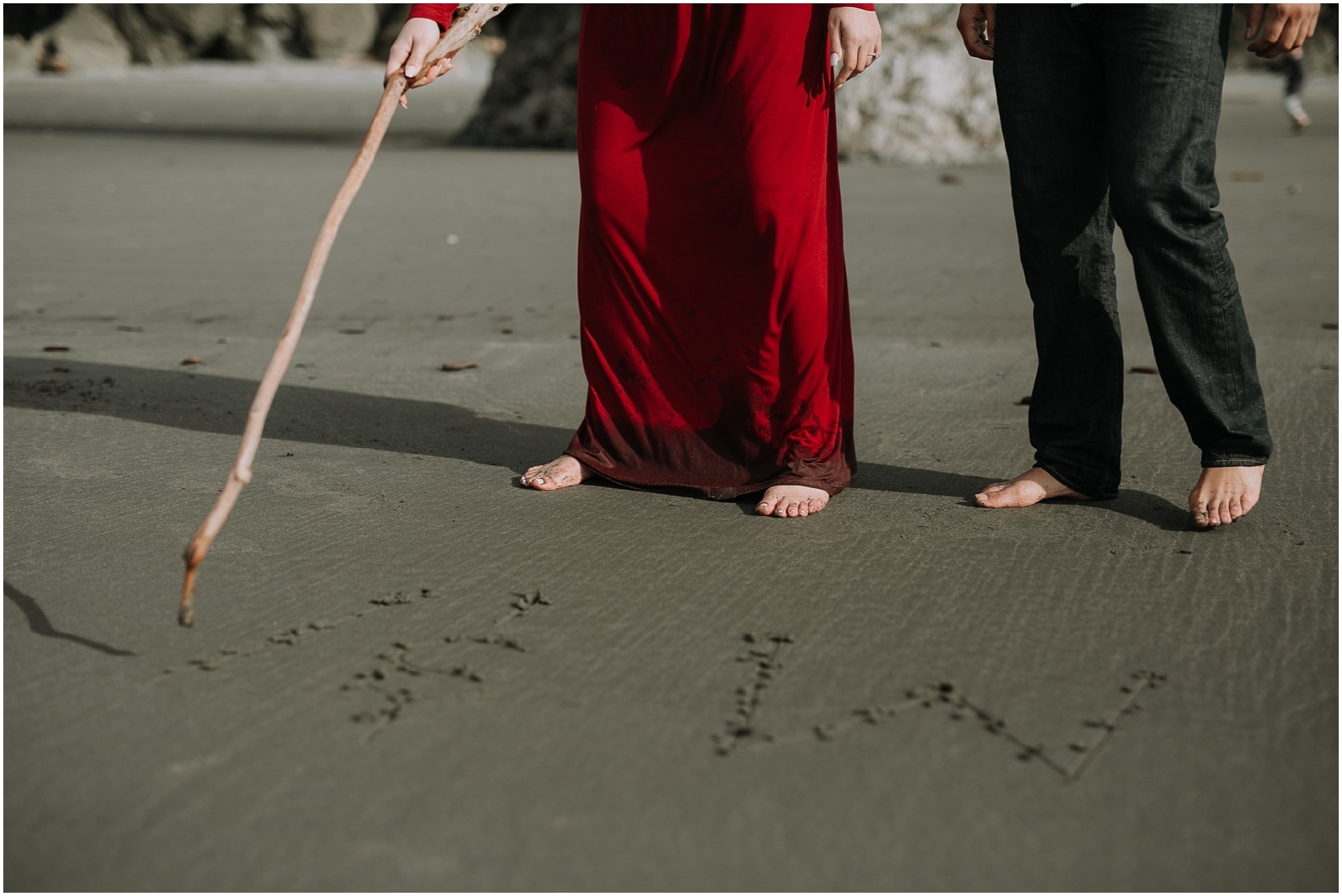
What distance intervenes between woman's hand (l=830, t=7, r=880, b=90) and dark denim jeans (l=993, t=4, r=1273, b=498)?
271 mm

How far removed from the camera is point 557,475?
3.17m

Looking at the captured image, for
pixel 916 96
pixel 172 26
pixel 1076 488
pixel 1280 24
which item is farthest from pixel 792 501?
pixel 172 26

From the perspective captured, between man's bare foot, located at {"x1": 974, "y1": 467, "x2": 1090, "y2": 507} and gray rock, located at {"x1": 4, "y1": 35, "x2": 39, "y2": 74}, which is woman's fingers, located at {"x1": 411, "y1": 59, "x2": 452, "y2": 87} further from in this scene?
gray rock, located at {"x1": 4, "y1": 35, "x2": 39, "y2": 74}

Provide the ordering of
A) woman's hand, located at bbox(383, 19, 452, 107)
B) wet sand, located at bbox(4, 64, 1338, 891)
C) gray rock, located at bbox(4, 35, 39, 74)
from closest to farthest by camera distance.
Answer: wet sand, located at bbox(4, 64, 1338, 891) < woman's hand, located at bbox(383, 19, 452, 107) < gray rock, located at bbox(4, 35, 39, 74)

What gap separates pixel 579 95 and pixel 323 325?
2.42 m

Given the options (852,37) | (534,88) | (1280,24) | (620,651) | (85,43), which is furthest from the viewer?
(85,43)

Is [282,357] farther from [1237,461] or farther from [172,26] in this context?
[172,26]

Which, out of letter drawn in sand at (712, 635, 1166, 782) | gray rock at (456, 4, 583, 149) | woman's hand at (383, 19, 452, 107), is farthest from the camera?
gray rock at (456, 4, 583, 149)

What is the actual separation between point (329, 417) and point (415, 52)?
1434 millimetres

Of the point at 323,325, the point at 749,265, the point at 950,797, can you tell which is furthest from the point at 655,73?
the point at 323,325

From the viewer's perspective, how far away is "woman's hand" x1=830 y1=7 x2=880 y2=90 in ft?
9.30

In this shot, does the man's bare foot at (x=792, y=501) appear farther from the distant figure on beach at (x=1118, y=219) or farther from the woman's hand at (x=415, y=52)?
the woman's hand at (x=415, y=52)

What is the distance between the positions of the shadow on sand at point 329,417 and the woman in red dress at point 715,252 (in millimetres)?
194

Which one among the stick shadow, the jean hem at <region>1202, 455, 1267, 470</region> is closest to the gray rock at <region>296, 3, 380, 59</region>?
the stick shadow
